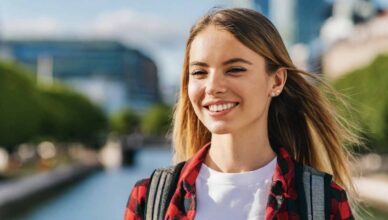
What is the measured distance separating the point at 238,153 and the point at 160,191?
23cm

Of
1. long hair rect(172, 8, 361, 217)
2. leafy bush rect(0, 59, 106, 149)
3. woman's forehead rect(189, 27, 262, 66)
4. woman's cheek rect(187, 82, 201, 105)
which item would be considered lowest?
leafy bush rect(0, 59, 106, 149)

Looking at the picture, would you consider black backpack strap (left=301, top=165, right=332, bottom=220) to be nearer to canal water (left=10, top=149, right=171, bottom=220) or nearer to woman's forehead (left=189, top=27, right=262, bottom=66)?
woman's forehead (left=189, top=27, right=262, bottom=66)

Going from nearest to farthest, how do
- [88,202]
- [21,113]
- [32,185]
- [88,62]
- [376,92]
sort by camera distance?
[32,185] < [88,202] < [376,92] < [21,113] < [88,62]

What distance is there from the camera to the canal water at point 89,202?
2881 cm

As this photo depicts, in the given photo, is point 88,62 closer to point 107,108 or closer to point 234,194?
point 107,108

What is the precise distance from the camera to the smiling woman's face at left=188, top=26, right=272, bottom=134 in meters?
2.08

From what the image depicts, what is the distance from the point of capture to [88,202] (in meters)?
Result: 35.7

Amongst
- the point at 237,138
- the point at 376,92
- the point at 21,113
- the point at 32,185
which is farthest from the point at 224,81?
the point at 21,113

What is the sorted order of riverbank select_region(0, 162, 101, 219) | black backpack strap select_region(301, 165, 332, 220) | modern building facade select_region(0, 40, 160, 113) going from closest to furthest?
black backpack strap select_region(301, 165, 332, 220), riverbank select_region(0, 162, 101, 219), modern building facade select_region(0, 40, 160, 113)

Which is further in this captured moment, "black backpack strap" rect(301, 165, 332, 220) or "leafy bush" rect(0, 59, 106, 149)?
"leafy bush" rect(0, 59, 106, 149)

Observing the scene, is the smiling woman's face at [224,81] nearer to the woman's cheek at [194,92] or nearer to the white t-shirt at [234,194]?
the woman's cheek at [194,92]

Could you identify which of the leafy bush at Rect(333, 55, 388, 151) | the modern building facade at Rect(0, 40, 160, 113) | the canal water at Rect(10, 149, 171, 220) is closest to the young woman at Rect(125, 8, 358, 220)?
the canal water at Rect(10, 149, 171, 220)

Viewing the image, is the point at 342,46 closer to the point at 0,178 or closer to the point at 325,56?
the point at 325,56

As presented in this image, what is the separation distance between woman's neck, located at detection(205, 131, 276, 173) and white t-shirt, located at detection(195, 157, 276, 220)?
0.04 m
